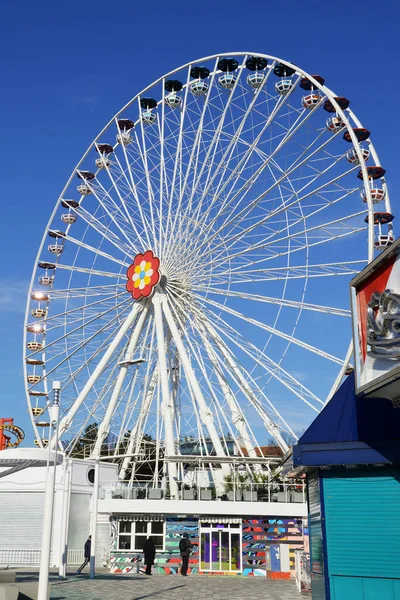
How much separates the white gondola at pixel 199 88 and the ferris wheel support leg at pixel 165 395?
30.7ft

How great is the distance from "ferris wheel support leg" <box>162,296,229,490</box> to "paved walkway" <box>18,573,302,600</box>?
5.91 metres

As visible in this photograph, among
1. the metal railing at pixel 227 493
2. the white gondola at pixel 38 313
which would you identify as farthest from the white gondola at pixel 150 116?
the metal railing at pixel 227 493

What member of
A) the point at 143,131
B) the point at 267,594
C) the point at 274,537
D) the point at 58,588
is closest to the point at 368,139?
the point at 143,131

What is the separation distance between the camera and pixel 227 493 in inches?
926

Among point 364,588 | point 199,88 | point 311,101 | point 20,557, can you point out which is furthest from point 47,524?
point 199,88

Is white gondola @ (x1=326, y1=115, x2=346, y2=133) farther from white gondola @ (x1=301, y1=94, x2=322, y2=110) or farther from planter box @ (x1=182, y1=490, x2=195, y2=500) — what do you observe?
planter box @ (x1=182, y1=490, x2=195, y2=500)

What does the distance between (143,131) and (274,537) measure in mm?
19520

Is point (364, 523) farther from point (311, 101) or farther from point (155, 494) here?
point (311, 101)

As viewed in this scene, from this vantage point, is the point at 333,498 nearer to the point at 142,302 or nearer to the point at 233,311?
the point at 233,311

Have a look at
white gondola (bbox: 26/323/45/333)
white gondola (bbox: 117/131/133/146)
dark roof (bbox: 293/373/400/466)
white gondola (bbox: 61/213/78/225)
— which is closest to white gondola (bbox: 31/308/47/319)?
white gondola (bbox: 26/323/45/333)

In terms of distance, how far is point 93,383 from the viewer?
97.2 ft

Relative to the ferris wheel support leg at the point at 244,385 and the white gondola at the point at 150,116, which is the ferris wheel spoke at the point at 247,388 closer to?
the ferris wheel support leg at the point at 244,385

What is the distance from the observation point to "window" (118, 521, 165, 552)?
23141 mm

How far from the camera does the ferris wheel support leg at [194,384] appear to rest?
26594 millimetres
